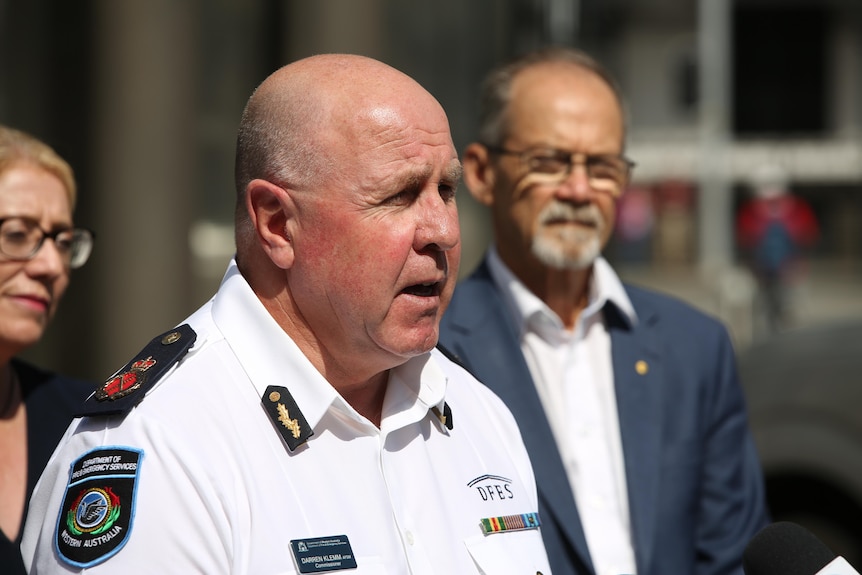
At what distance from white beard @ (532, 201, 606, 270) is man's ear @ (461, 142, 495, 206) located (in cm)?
25

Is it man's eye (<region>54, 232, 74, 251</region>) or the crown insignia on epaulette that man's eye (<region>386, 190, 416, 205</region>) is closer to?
the crown insignia on epaulette

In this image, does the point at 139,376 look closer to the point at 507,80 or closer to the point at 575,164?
the point at 575,164

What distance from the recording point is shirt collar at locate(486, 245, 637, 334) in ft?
10.5

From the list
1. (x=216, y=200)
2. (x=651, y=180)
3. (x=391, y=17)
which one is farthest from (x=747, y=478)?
(x=651, y=180)

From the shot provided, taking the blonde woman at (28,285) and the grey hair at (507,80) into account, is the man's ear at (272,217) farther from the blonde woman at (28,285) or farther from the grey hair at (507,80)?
the grey hair at (507,80)

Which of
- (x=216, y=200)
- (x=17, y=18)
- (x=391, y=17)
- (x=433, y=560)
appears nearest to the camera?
(x=433, y=560)

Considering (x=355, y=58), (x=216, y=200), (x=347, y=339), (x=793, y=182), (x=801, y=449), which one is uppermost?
(x=355, y=58)

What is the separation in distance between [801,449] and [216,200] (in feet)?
17.0

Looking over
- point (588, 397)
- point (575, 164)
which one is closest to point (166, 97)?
point (575, 164)

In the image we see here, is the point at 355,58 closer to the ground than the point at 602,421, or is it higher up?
higher up

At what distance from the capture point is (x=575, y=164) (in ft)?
10.5

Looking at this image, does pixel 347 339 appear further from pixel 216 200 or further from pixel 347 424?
pixel 216 200

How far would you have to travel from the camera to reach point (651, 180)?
35312 mm

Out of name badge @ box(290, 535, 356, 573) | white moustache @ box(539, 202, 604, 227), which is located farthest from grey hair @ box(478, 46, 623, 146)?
name badge @ box(290, 535, 356, 573)
